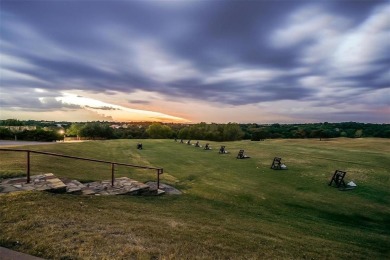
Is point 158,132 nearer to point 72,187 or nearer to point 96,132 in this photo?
point 96,132

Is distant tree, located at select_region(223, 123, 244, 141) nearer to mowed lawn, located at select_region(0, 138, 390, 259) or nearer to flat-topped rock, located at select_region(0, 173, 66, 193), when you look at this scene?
mowed lawn, located at select_region(0, 138, 390, 259)

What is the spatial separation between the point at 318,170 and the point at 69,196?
19.5 metres

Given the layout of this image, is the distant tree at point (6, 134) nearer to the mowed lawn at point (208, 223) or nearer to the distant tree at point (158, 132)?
the mowed lawn at point (208, 223)

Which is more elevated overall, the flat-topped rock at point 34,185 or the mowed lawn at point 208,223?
the flat-topped rock at point 34,185

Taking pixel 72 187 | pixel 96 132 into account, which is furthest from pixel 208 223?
pixel 96 132

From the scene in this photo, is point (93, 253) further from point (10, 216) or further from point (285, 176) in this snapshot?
point (285, 176)

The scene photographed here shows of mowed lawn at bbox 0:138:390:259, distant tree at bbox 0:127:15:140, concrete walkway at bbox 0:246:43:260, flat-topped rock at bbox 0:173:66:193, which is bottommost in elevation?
mowed lawn at bbox 0:138:390:259

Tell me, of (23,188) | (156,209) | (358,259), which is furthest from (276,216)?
(23,188)

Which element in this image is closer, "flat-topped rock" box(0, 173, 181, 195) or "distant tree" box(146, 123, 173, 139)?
"flat-topped rock" box(0, 173, 181, 195)

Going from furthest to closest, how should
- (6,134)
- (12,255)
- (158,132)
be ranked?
(158,132), (6,134), (12,255)

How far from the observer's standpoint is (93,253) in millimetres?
4414

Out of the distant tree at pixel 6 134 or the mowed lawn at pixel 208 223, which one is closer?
the mowed lawn at pixel 208 223

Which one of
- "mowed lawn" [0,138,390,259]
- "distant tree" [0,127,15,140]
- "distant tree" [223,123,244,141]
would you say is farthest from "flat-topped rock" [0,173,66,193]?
"distant tree" [223,123,244,141]

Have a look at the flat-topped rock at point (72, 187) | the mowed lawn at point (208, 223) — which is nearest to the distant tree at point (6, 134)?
the mowed lawn at point (208, 223)
